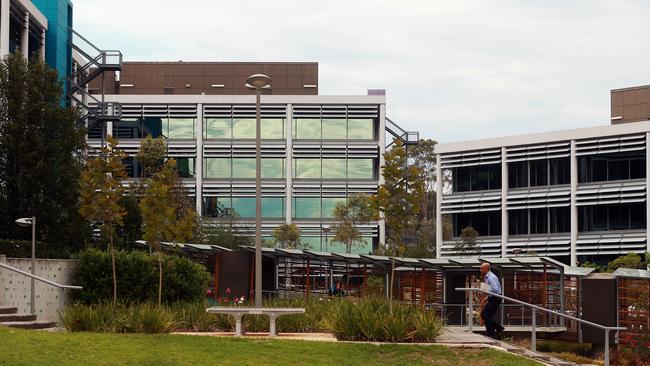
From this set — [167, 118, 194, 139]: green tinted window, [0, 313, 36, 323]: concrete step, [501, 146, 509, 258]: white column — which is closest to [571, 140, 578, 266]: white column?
[501, 146, 509, 258]: white column

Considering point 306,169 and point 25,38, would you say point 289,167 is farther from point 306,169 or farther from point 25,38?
point 25,38

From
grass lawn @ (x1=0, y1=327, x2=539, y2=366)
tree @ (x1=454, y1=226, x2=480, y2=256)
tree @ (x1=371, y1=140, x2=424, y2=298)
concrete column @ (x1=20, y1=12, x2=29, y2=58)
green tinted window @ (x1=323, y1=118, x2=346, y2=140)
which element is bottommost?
grass lawn @ (x1=0, y1=327, x2=539, y2=366)

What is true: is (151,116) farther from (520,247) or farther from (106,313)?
(106,313)

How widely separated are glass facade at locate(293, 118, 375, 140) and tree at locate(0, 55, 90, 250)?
52766mm

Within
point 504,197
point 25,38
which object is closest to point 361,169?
point 504,197

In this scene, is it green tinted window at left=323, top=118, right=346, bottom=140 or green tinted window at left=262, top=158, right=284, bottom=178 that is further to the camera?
green tinted window at left=323, top=118, right=346, bottom=140

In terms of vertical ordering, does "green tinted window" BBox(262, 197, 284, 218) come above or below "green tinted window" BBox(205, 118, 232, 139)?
below

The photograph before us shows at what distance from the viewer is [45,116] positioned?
43.5 m

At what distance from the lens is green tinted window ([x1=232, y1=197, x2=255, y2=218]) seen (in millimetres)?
93688

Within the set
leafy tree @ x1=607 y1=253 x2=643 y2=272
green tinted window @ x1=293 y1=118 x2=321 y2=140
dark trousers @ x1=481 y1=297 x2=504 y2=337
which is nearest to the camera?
dark trousers @ x1=481 y1=297 x2=504 y2=337

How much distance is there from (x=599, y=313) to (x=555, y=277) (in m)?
Answer: 15.7

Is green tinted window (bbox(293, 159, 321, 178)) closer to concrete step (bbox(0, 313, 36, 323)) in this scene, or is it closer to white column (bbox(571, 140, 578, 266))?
white column (bbox(571, 140, 578, 266))

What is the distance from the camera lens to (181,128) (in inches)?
3777

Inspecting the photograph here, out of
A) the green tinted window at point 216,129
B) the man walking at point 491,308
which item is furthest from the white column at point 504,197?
the man walking at point 491,308
